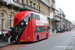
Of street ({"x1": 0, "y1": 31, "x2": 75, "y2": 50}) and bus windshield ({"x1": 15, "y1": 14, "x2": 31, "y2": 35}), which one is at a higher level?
bus windshield ({"x1": 15, "y1": 14, "x2": 31, "y2": 35})

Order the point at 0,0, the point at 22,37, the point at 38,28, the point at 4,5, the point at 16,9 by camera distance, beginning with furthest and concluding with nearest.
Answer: the point at 16,9 → the point at 4,5 → the point at 0,0 → the point at 38,28 → the point at 22,37

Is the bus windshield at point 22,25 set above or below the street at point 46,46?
above

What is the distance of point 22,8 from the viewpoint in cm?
3055

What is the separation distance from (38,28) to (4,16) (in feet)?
24.8

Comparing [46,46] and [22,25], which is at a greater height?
[22,25]

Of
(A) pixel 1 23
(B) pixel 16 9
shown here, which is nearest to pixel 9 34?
(A) pixel 1 23

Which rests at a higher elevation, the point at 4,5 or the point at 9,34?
the point at 4,5

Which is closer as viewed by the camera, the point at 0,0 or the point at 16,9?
the point at 0,0

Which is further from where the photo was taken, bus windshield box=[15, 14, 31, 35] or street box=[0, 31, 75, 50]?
bus windshield box=[15, 14, 31, 35]

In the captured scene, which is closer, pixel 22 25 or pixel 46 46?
pixel 46 46

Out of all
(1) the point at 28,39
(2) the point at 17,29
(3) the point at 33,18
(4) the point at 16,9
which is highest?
(4) the point at 16,9

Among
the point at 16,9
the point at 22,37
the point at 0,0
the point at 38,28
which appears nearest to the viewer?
the point at 22,37

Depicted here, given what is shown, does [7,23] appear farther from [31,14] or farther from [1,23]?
[31,14]

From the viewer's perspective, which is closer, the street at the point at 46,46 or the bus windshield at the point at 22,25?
the street at the point at 46,46
